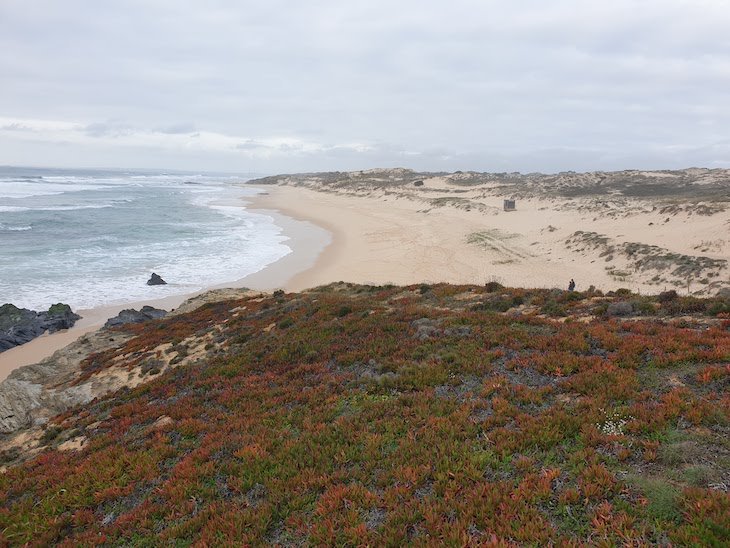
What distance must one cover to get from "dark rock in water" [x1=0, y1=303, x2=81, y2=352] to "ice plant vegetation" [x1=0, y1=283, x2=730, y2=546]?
12075 mm

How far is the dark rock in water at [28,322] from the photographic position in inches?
832

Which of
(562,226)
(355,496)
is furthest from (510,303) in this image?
(562,226)

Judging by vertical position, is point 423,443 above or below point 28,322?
above

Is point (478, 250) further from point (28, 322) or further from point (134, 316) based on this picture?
point (28, 322)

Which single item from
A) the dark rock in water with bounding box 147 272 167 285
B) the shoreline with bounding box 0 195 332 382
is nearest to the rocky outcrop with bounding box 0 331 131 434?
the shoreline with bounding box 0 195 332 382

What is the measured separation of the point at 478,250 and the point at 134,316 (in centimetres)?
2781

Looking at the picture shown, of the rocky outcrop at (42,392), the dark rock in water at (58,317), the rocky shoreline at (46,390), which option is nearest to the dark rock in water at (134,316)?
the dark rock in water at (58,317)

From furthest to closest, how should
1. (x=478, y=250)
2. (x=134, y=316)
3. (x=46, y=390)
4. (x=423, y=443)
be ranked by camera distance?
(x=478, y=250), (x=134, y=316), (x=46, y=390), (x=423, y=443)

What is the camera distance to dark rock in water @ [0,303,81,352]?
21.1 metres

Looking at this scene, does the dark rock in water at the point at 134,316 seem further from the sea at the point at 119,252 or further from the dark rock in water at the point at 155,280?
the dark rock in water at the point at 155,280

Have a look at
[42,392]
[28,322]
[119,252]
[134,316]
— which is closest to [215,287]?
[134,316]

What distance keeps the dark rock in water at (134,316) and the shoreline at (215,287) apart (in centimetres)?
162

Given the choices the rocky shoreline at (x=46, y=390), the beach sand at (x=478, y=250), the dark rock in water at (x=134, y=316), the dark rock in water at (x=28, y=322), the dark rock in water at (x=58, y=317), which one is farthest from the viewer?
the beach sand at (x=478, y=250)

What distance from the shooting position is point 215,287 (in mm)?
30125
